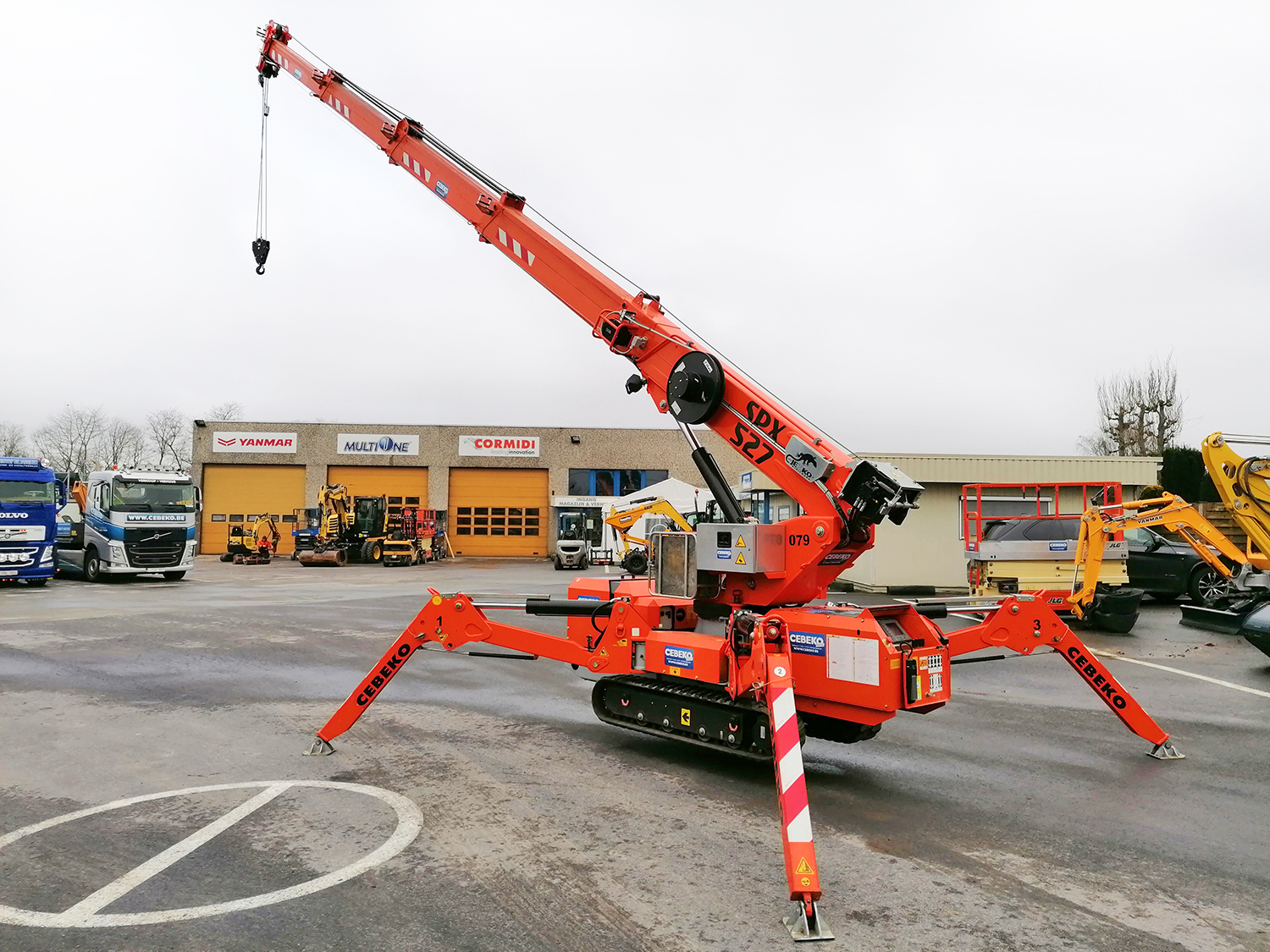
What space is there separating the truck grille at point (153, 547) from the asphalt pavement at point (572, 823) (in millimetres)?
16067

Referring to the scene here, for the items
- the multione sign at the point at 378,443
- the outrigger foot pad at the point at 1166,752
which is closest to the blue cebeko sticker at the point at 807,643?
the outrigger foot pad at the point at 1166,752

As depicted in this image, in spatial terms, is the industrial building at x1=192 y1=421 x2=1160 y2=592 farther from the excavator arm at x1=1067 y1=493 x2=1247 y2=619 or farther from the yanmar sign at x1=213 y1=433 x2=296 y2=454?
the excavator arm at x1=1067 y1=493 x2=1247 y2=619

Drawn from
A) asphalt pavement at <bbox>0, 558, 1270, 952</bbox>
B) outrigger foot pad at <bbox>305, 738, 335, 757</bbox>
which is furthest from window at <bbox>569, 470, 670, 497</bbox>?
outrigger foot pad at <bbox>305, 738, 335, 757</bbox>

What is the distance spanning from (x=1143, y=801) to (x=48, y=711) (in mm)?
9298

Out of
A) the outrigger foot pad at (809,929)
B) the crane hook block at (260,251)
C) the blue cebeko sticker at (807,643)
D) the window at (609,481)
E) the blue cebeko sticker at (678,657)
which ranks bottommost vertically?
the outrigger foot pad at (809,929)

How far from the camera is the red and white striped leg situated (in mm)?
3881

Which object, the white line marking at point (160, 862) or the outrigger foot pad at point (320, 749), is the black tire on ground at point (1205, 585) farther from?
the white line marking at point (160, 862)

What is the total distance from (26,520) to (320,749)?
19.8 metres

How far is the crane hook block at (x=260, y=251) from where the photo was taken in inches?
493

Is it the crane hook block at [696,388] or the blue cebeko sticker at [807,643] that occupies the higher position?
the crane hook block at [696,388]

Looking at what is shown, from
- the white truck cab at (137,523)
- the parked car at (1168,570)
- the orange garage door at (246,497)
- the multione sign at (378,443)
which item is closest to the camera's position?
the parked car at (1168,570)

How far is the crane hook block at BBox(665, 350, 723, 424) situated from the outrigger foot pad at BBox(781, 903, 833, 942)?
400cm

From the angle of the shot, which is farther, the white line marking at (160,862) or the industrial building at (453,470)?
the industrial building at (453,470)

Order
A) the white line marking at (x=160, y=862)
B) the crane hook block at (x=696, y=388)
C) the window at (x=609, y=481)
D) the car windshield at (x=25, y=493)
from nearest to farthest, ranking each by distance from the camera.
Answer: the white line marking at (x=160, y=862)
the crane hook block at (x=696, y=388)
the car windshield at (x=25, y=493)
the window at (x=609, y=481)
